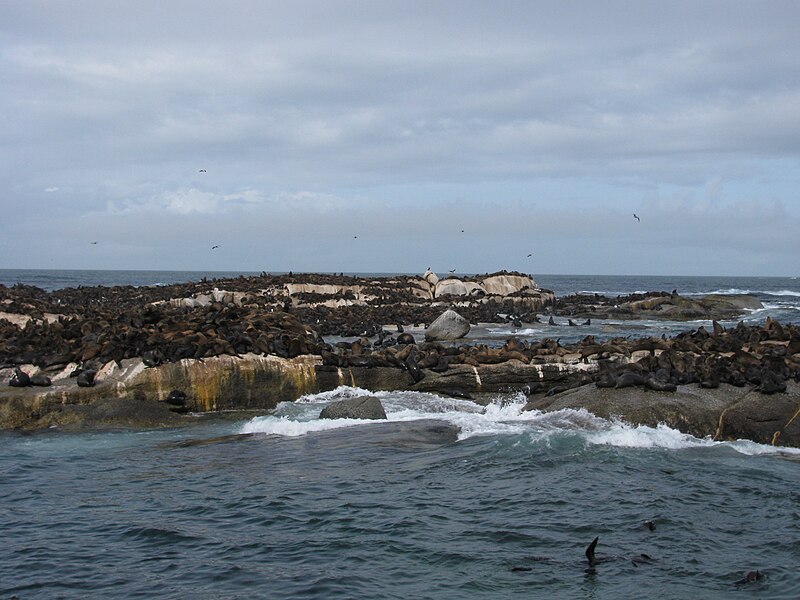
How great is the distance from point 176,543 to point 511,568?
3.48 meters

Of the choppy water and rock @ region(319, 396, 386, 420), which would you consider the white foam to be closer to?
the choppy water

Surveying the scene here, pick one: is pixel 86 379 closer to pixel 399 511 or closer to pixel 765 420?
pixel 399 511

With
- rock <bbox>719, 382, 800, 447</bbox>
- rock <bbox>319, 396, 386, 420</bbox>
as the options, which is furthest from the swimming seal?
rock <bbox>319, 396, 386, 420</bbox>

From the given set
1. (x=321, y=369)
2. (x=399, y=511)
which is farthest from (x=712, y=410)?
(x=321, y=369)

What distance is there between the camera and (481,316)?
125 ft

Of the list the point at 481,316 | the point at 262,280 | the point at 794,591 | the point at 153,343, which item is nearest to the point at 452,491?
the point at 794,591

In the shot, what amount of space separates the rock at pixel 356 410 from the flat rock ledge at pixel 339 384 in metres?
1.70

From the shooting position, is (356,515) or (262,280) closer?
(356,515)

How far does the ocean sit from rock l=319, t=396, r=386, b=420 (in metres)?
0.50

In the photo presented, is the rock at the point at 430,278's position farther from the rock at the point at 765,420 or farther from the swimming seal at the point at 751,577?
the swimming seal at the point at 751,577

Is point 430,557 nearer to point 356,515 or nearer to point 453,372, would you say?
point 356,515

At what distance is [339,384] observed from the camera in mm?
16141

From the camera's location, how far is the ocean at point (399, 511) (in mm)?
6949

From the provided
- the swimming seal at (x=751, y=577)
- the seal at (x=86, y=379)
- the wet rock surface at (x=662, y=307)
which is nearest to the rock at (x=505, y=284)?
the wet rock surface at (x=662, y=307)
